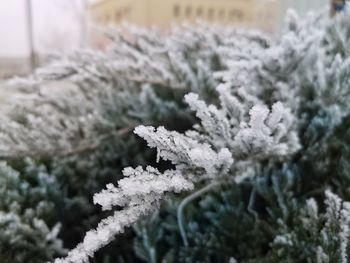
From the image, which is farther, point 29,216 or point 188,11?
point 188,11

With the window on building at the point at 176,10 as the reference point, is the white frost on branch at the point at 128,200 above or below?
below

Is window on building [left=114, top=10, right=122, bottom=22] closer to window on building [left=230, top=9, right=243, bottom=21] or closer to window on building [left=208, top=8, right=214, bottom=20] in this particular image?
window on building [left=208, top=8, right=214, bottom=20]

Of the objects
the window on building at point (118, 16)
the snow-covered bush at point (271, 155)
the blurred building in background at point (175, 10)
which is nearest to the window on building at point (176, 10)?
the blurred building in background at point (175, 10)

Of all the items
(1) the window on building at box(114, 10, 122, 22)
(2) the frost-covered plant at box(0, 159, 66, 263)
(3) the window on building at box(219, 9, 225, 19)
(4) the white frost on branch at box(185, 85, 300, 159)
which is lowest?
(4) the white frost on branch at box(185, 85, 300, 159)

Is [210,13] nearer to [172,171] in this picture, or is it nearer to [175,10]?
[175,10]

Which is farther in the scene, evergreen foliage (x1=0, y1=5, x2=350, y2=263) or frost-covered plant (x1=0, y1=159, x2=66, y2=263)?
frost-covered plant (x1=0, y1=159, x2=66, y2=263)

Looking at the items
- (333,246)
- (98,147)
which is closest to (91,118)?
(98,147)

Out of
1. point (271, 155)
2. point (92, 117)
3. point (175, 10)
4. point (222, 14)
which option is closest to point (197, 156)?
point (271, 155)

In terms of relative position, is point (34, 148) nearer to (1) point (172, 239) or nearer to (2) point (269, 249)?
(1) point (172, 239)

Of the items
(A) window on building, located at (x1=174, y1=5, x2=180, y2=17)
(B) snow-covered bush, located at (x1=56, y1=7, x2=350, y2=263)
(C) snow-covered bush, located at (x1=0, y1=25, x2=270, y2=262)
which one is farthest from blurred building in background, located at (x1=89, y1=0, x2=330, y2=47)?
(B) snow-covered bush, located at (x1=56, y1=7, x2=350, y2=263)

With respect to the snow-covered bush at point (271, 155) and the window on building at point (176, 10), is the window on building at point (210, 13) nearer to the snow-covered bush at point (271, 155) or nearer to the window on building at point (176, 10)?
the window on building at point (176, 10)
